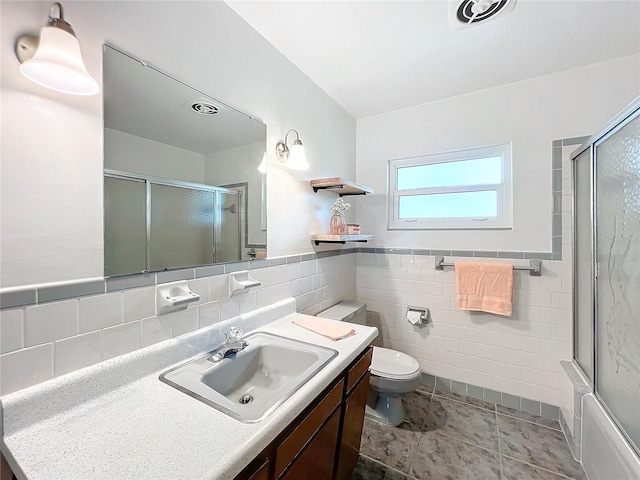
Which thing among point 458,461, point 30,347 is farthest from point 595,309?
point 30,347

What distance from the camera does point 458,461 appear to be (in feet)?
5.05

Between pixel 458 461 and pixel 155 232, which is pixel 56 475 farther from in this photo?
pixel 458 461

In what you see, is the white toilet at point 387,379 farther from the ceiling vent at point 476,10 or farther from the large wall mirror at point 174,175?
the ceiling vent at point 476,10

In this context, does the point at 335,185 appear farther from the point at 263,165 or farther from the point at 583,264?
the point at 583,264

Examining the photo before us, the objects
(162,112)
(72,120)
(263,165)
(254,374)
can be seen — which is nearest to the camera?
(72,120)

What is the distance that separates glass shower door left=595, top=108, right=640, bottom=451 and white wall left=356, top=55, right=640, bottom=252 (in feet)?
1.25

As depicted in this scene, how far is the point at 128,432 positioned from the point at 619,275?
215cm

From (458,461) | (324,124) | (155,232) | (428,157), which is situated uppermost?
(324,124)

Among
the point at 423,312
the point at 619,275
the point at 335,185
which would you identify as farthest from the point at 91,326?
the point at 619,275

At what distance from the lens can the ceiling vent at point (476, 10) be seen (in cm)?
126

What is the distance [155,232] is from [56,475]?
27.4 inches

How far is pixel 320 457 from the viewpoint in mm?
985

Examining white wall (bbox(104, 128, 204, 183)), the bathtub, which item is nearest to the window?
the bathtub

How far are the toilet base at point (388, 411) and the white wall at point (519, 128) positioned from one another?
46.5 inches
